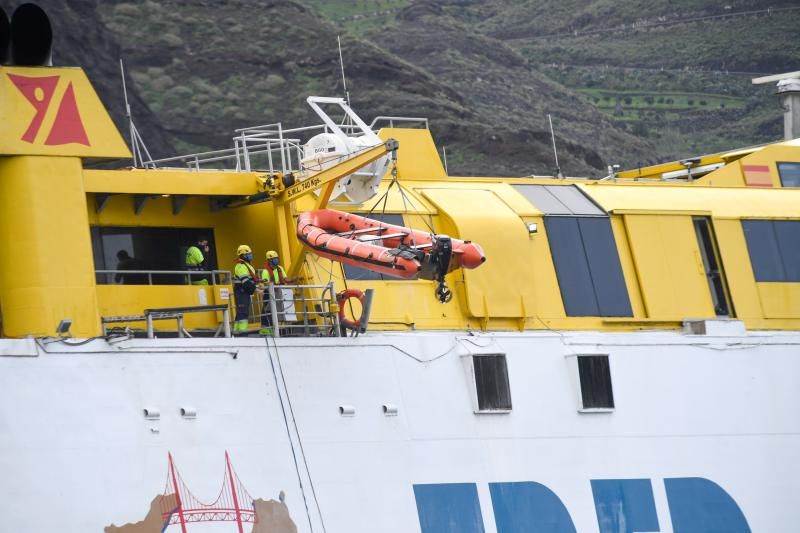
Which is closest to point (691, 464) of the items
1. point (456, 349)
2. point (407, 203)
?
point (456, 349)

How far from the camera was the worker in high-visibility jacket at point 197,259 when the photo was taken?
2023 cm

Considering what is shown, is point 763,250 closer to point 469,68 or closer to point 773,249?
point 773,249

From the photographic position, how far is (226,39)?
246 feet

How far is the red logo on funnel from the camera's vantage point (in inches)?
708

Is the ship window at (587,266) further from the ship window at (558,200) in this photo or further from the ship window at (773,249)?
the ship window at (773,249)

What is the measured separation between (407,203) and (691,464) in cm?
589

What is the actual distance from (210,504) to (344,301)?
143 inches

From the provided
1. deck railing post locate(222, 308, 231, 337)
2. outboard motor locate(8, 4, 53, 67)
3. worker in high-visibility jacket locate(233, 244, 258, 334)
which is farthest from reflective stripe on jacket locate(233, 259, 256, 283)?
outboard motor locate(8, 4, 53, 67)

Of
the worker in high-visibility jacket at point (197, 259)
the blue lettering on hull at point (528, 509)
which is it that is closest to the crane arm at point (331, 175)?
the worker in high-visibility jacket at point (197, 259)

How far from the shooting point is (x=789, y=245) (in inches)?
968

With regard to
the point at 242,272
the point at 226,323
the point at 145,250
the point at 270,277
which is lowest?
the point at 226,323

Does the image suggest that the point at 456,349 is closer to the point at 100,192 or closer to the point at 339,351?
the point at 339,351

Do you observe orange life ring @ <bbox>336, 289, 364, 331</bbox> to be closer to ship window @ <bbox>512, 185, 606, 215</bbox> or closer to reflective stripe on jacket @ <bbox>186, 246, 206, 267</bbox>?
reflective stripe on jacket @ <bbox>186, 246, 206, 267</bbox>

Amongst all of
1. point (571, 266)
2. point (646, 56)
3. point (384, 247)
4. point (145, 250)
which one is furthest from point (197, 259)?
point (646, 56)
